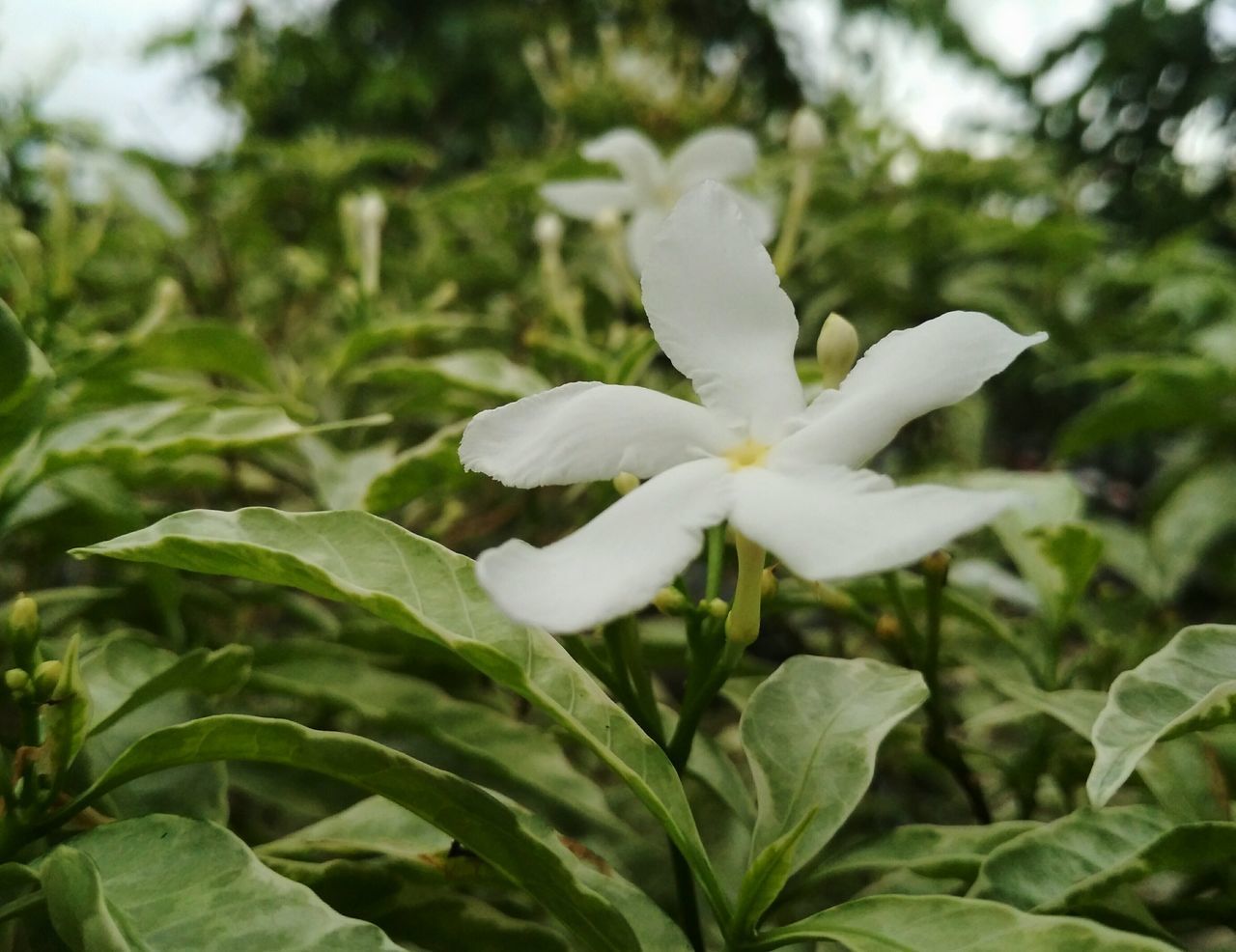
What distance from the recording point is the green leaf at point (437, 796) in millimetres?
373

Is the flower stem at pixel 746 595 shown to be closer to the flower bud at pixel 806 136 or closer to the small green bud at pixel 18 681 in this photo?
the small green bud at pixel 18 681

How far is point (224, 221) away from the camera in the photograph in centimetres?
151

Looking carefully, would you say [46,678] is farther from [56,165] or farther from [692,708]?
[56,165]

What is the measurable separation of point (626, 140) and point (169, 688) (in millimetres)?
719

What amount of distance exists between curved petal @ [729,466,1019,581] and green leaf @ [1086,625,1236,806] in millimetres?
129

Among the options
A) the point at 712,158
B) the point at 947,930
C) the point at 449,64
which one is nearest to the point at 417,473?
the point at 947,930

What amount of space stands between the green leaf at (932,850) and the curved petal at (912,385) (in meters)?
0.20

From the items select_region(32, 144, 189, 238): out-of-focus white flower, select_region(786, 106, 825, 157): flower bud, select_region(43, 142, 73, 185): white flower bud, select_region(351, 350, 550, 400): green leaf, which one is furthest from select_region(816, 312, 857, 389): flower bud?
select_region(32, 144, 189, 238): out-of-focus white flower

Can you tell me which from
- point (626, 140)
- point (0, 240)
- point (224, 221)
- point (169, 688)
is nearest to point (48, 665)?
point (169, 688)

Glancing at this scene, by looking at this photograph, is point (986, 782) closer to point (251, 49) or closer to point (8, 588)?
point (8, 588)

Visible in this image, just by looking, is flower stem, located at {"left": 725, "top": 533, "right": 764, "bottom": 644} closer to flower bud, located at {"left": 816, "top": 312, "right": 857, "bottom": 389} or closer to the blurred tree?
flower bud, located at {"left": 816, "top": 312, "right": 857, "bottom": 389}

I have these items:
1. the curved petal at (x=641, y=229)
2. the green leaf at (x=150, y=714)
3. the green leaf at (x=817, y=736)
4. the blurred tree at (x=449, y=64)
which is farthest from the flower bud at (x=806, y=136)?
the blurred tree at (x=449, y=64)

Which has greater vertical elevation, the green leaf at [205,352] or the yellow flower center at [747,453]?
the yellow flower center at [747,453]

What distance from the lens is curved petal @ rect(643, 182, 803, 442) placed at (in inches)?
15.4
